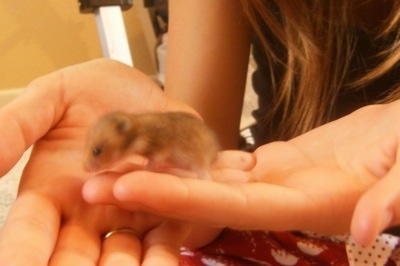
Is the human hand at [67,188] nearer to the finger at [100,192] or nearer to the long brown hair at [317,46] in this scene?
the finger at [100,192]

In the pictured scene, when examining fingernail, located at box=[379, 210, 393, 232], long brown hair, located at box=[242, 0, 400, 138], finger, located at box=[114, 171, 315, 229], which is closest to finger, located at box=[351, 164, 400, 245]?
fingernail, located at box=[379, 210, 393, 232]

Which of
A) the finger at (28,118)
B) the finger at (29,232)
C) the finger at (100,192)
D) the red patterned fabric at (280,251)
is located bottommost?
the red patterned fabric at (280,251)

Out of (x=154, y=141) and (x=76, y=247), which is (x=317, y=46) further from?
(x=76, y=247)

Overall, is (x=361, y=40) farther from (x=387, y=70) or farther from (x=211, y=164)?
(x=211, y=164)

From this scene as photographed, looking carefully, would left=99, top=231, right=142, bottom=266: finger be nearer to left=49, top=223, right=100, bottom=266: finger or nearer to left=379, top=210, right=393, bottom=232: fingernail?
left=49, top=223, right=100, bottom=266: finger

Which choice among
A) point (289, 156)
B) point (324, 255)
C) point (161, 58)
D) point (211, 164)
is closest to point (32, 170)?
point (211, 164)

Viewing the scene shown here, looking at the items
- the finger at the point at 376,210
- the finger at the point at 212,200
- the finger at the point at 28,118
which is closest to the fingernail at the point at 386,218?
the finger at the point at 376,210
